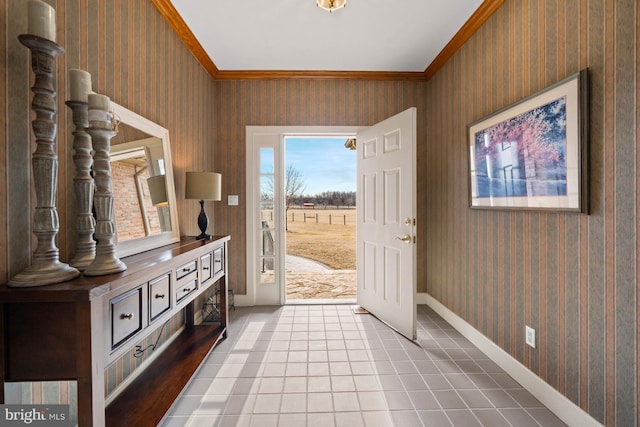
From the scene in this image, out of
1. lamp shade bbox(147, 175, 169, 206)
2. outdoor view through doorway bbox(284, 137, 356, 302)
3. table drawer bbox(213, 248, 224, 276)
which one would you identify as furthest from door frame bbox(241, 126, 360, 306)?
outdoor view through doorway bbox(284, 137, 356, 302)

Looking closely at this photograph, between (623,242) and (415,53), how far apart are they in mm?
2371

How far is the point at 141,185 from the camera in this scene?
1.84 metres

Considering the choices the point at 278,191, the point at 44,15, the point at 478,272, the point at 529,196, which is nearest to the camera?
the point at 44,15

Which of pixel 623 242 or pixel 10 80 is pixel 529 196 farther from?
pixel 10 80

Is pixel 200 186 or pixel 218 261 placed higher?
pixel 200 186

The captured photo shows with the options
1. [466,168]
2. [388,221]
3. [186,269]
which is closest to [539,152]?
[466,168]

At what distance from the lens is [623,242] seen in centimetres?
129

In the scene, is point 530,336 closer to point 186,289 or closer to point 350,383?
point 350,383

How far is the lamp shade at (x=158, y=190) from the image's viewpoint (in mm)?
1965

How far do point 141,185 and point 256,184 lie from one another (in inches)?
60.6

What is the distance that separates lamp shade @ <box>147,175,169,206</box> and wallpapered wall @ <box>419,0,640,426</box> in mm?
2483

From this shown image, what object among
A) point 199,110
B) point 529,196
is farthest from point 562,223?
point 199,110

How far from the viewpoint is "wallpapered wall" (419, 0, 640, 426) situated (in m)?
1.28

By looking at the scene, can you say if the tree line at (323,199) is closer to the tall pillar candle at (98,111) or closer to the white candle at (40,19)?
the tall pillar candle at (98,111)
